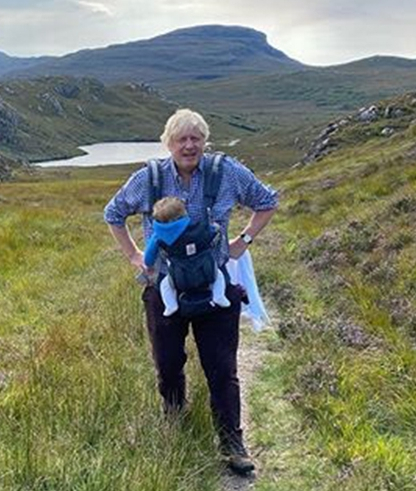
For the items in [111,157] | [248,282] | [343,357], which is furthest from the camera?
[111,157]

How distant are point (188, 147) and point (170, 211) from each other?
1.76ft

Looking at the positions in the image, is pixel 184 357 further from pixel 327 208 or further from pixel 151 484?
pixel 327 208

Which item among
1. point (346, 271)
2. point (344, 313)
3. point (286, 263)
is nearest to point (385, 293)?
point (344, 313)

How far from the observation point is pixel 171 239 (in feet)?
19.4

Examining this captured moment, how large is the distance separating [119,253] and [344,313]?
8.44 metres

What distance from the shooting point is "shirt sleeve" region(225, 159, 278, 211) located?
638 centimetres

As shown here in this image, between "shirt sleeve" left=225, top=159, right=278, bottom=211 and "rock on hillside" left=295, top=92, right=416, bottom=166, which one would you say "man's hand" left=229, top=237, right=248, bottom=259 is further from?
"rock on hillside" left=295, top=92, right=416, bottom=166

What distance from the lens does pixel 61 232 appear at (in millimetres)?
22391

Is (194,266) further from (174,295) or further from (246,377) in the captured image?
(246,377)

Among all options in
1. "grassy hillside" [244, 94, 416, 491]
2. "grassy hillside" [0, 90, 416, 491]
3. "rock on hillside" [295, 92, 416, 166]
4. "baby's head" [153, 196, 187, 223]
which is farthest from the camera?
"rock on hillside" [295, 92, 416, 166]

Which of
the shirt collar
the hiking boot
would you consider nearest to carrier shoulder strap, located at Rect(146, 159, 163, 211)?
the shirt collar

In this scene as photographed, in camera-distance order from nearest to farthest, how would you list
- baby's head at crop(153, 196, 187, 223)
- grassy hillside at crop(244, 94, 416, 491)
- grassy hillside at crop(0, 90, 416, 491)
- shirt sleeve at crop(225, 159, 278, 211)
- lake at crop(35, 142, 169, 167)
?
grassy hillside at crop(0, 90, 416, 491) < baby's head at crop(153, 196, 187, 223) < grassy hillside at crop(244, 94, 416, 491) < shirt sleeve at crop(225, 159, 278, 211) < lake at crop(35, 142, 169, 167)

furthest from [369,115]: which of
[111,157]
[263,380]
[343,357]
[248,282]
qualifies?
[111,157]

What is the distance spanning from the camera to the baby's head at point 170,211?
5.88 metres
